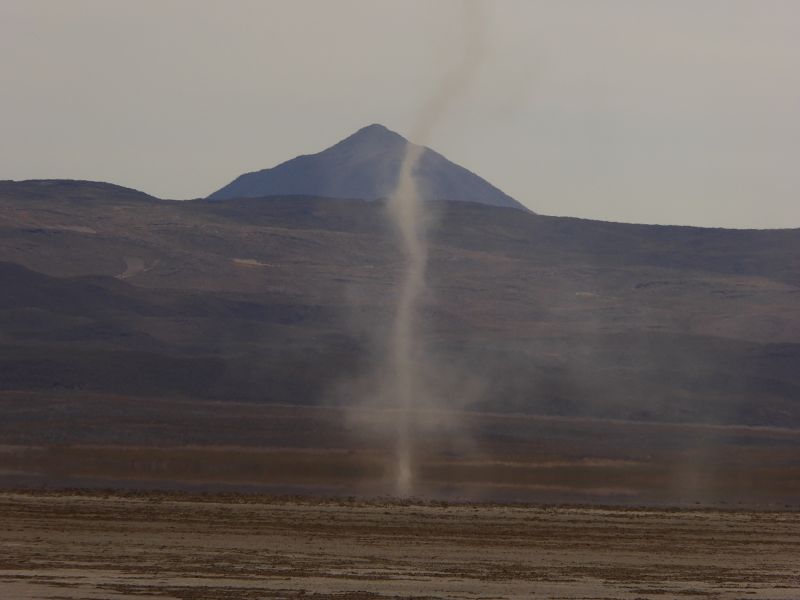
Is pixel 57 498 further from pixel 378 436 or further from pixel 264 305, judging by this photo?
pixel 264 305

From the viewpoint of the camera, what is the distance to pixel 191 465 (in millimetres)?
49531

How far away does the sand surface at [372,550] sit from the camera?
2380 cm

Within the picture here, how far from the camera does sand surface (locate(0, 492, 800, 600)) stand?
2380 cm

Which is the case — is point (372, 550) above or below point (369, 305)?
below

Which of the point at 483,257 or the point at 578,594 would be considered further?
the point at 483,257

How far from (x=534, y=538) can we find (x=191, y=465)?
19606mm

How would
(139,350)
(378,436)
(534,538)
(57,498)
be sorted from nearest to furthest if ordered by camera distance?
(534,538), (57,498), (378,436), (139,350)

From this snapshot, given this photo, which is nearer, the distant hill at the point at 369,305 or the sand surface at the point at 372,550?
the sand surface at the point at 372,550

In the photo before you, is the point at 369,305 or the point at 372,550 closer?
the point at 372,550

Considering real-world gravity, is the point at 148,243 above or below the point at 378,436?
above

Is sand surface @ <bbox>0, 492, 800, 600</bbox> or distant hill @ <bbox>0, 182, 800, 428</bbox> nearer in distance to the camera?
sand surface @ <bbox>0, 492, 800, 600</bbox>

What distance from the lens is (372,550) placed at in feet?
95.7

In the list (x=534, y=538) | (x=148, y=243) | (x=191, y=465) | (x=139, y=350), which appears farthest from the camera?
(x=148, y=243)

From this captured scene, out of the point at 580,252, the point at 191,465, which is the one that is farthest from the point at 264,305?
the point at 191,465
